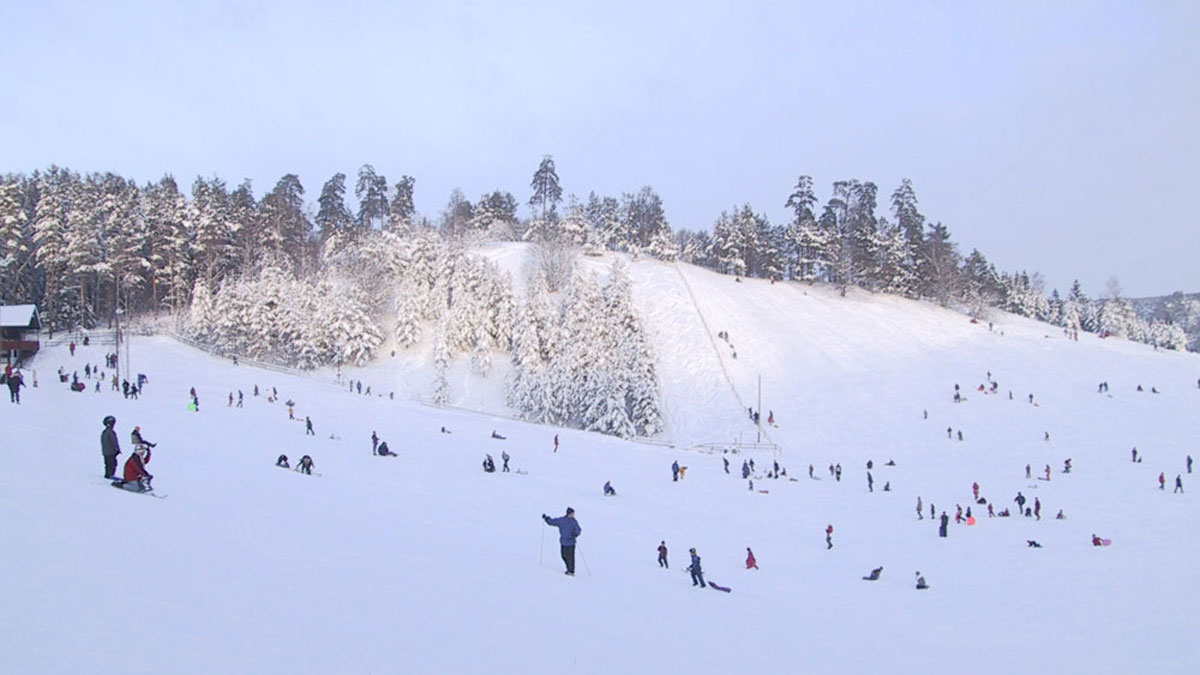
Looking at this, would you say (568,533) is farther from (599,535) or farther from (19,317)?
(19,317)

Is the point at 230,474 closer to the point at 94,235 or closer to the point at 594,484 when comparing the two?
the point at 594,484

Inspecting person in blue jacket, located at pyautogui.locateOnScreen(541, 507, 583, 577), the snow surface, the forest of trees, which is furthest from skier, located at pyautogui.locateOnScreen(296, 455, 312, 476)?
the forest of trees

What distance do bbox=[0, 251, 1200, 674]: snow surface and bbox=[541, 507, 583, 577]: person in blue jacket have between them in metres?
0.83

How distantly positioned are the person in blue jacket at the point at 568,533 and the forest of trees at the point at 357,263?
1458 inches

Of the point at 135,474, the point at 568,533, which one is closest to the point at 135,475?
the point at 135,474

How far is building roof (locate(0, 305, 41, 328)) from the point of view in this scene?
4725cm

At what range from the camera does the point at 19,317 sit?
4803 cm

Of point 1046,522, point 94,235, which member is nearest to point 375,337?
point 94,235

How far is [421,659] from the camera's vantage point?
805 centimetres

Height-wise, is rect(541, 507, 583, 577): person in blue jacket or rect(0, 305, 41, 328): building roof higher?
rect(0, 305, 41, 328): building roof

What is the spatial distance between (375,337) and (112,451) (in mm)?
52053

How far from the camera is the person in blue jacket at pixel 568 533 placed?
1369 cm

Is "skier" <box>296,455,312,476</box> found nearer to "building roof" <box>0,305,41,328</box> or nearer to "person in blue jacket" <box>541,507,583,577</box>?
"person in blue jacket" <box>541,507,583,577</box>

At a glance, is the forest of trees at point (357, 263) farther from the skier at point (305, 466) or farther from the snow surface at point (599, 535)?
the skier at point (305, 466)
